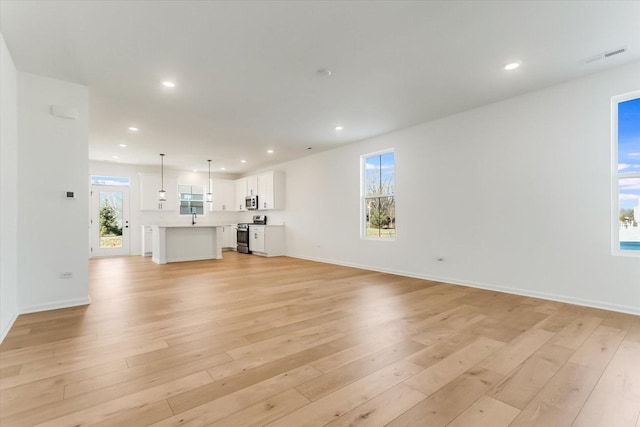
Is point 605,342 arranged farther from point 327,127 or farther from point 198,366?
point 327,127

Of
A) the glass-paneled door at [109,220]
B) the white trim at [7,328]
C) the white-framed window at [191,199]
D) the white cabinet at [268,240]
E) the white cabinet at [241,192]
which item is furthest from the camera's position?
the white cabinet at [241,192]

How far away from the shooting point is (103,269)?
629 cm

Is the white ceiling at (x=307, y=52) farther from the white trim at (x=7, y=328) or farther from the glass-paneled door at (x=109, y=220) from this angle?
the glass-paneled door at (x=109, y=220)

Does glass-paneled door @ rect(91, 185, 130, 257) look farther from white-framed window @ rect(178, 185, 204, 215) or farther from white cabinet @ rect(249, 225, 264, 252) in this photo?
white cabinet @ rect(249, 225, 264, 252)

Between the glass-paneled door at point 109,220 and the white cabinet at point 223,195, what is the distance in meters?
2.55

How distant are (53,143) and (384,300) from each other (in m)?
4.48

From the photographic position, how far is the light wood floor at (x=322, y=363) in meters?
1.61

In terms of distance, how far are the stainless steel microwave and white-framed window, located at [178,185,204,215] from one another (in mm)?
1644

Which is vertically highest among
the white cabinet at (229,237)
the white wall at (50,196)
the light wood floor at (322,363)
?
the white wall at (50,196)

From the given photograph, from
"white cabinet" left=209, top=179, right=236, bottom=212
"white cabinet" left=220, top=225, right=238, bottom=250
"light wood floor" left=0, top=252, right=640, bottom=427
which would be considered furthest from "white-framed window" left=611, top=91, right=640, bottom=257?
"white cabinet" left=209, top=179, right=236, bottom=212

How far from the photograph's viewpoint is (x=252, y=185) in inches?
379

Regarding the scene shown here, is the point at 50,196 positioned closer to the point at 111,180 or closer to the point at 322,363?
the point at 322,363

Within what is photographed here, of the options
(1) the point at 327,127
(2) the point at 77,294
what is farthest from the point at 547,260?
(2) the point at 77,294

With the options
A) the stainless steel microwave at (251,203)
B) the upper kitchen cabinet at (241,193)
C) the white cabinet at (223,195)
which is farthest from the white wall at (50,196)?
the white cabinet at (223,195)
